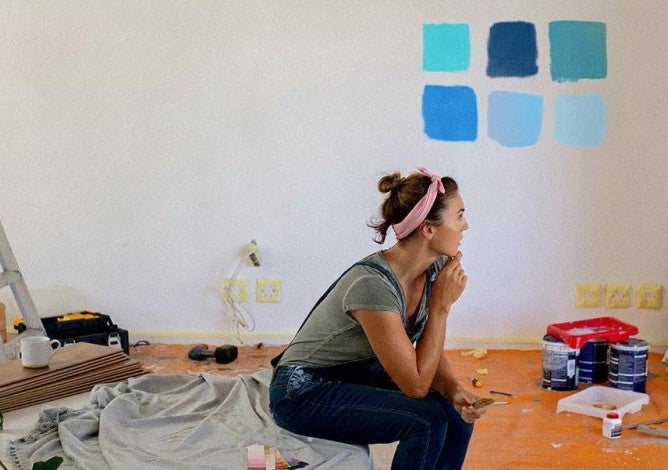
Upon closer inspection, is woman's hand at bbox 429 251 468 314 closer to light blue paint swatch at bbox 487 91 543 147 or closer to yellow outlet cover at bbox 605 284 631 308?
light blue paint swatch at bbox 487 91 543 147

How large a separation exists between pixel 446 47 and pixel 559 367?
5.11 ft

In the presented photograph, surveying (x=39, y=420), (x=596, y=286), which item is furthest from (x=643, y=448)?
(x=39, y=420)

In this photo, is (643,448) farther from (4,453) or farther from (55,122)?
(55,122)

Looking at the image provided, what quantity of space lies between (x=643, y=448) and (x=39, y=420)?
75.7 inches

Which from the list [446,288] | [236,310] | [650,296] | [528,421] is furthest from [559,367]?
[236,310]

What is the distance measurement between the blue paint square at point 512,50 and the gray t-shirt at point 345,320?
2.00 m

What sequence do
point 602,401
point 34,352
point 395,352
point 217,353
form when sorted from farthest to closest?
1. point 217,353
2. point 602,401
3. point 34,352
4. point 395,352

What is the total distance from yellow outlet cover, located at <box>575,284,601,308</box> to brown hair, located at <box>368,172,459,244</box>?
1.94m

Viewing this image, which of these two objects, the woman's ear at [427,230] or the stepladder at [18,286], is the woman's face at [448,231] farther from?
the stepladder at [18,286]

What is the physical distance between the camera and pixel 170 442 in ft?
7.52

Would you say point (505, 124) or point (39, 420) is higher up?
point (505, 124)

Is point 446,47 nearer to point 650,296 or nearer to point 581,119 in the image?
point 581,119

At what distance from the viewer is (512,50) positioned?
410 centimetres

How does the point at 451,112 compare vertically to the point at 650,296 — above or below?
above
